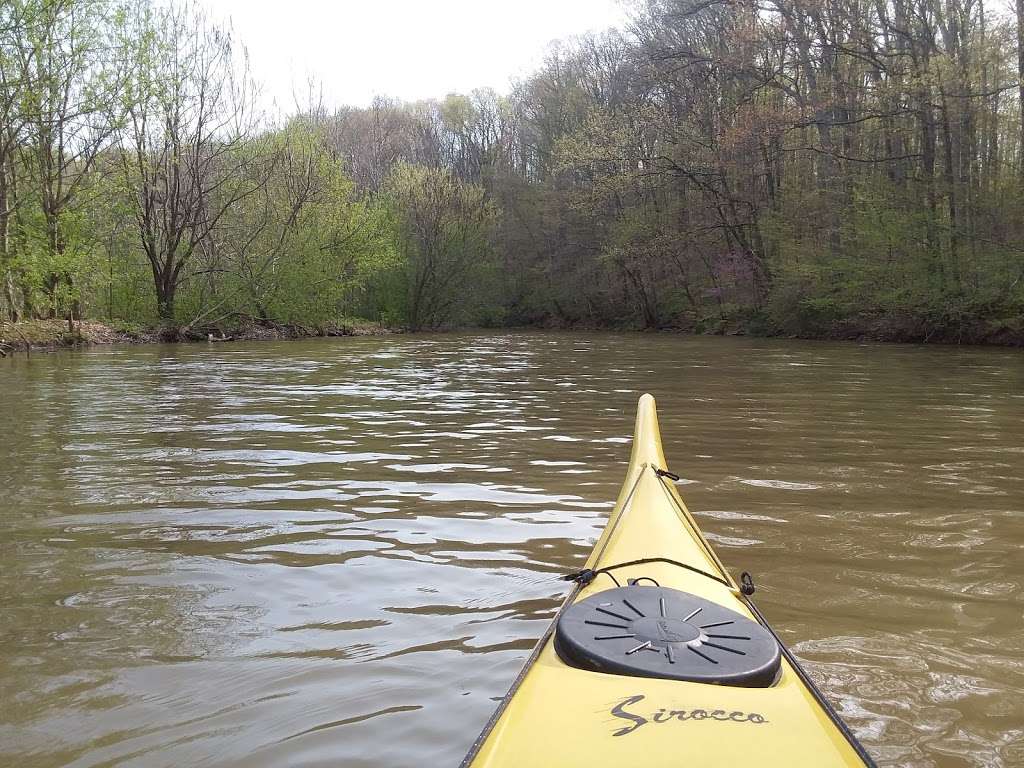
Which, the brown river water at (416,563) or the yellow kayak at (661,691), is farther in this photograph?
the brown river water at (416,563)

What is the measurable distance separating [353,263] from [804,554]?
25541mm

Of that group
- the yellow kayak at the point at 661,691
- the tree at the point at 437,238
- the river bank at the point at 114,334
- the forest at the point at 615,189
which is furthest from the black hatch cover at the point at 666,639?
the tree at the point at 437,238

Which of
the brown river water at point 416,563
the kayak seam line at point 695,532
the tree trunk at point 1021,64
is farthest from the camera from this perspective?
the tree trunk at point 1021,64

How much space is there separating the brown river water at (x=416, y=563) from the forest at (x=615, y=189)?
450 inches

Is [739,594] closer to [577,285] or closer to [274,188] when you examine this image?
[274,188]

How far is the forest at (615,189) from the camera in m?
16.8

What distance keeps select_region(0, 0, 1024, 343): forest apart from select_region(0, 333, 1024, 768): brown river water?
1142cm

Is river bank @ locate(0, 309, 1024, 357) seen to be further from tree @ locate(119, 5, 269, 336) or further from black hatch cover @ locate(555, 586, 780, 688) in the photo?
black hatch cover @ locate(555, 586, 780, 688)

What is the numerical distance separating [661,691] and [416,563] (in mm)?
1854

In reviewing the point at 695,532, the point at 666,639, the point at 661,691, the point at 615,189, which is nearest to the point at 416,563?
the point at 695,532

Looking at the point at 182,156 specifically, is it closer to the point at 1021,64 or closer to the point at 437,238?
the point at 437,238

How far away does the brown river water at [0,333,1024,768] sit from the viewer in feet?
6.72

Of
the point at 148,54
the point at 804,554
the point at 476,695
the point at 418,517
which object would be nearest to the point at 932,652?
the point at 804,554

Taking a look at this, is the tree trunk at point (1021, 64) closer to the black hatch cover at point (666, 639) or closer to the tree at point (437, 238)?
the black hatch cover at point (666, 639)
